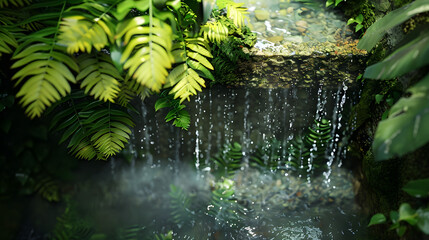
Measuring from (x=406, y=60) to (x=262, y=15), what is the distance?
5.70ft

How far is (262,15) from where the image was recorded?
3000mm

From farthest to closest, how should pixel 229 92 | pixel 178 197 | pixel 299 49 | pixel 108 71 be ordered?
pixel 178 197
pixel 229 92
pixel 299 49
pixel 108 71

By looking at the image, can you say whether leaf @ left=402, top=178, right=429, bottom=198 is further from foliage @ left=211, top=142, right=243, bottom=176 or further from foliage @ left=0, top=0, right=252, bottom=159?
foliage @ left=211, top=142, right=243, bottom=176

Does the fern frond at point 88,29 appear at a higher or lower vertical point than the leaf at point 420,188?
higher

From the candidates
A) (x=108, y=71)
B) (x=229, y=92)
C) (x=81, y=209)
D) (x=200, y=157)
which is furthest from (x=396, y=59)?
(x=81, y=209)

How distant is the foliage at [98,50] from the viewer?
1.69m

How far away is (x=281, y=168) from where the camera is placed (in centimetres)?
329

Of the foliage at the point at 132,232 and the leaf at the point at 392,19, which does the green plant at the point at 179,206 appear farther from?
the leaf at the point at 392,19

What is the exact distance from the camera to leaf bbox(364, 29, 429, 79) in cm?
146

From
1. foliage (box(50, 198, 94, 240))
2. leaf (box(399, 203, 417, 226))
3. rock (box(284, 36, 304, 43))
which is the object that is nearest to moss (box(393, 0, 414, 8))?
rock (box(284, 36, 304, 43))

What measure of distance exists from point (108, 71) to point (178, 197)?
1555 mm

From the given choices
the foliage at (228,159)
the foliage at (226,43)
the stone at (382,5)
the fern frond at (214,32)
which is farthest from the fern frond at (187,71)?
the stone at (382,5)

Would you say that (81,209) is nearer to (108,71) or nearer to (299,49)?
(108,71)

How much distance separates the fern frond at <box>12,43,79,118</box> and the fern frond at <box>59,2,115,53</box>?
0.13m
